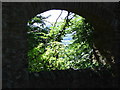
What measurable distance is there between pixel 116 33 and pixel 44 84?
1.88 m

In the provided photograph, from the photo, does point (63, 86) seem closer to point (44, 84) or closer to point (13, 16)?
point (44, 84)

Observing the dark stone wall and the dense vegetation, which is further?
the dense vegetation

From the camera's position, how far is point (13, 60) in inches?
133

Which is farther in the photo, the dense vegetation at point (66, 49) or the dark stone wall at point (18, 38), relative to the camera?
the dense vegetation at point (66, 49)

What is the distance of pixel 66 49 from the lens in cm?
586

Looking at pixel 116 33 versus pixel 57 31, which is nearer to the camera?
pixel 116 33

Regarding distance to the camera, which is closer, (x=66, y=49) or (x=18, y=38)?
(x=18, y=38)

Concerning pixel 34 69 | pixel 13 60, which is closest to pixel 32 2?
pixel 13 60

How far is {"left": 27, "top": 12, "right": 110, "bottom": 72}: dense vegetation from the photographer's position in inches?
205

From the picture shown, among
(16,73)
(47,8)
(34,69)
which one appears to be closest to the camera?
(16,73)

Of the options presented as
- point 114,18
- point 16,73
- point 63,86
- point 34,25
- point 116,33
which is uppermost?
point 34,25

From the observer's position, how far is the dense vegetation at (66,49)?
17.1ft

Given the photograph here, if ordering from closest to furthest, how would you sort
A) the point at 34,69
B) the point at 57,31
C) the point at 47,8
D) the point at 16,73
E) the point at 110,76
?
the point at 16,73 < the point at 47,8 < the point at 110,76 < the point at 34,69 < the point at 57,31

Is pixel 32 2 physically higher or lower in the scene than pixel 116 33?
higher
